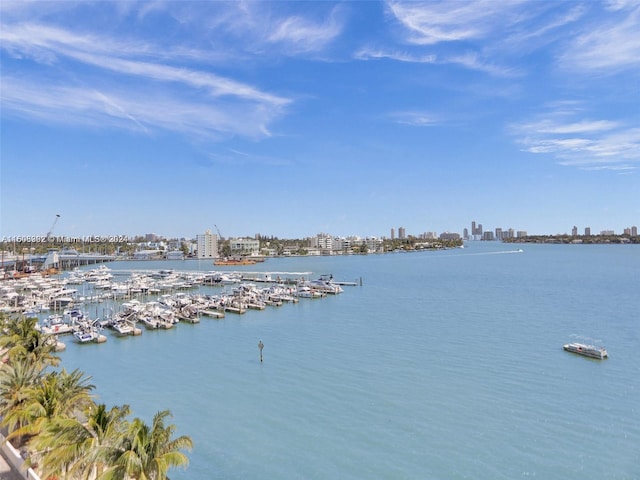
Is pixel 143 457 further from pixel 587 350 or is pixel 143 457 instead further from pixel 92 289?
pixel 92 289

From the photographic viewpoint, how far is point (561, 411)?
18703 mm

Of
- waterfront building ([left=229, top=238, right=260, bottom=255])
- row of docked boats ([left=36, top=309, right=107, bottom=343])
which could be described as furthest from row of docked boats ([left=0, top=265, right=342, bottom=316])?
waterfront building ([left=229, top=238, right=260, bottom=255])

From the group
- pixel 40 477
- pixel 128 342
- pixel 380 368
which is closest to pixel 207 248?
pixel 128 342

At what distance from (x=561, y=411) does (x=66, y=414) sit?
1950 centimetres

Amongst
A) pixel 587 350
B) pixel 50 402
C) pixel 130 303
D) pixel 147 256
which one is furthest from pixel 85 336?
pixel 147 256

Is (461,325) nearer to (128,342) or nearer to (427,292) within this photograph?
(427,292)

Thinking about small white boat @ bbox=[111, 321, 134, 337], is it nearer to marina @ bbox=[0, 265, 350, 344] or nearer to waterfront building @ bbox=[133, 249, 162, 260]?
marina @ bbox=[0, 265, 350, 344]

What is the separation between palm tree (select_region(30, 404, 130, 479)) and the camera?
332 inches

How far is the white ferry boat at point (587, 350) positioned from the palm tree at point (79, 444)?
2831 cm

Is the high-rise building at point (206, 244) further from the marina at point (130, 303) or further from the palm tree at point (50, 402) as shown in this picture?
the palm tree at point (50, 402)

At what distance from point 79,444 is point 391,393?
15113 millimetres

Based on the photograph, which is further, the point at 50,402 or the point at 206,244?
the point at 206,244

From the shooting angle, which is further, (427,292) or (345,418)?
(427,292)

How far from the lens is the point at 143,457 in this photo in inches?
321
